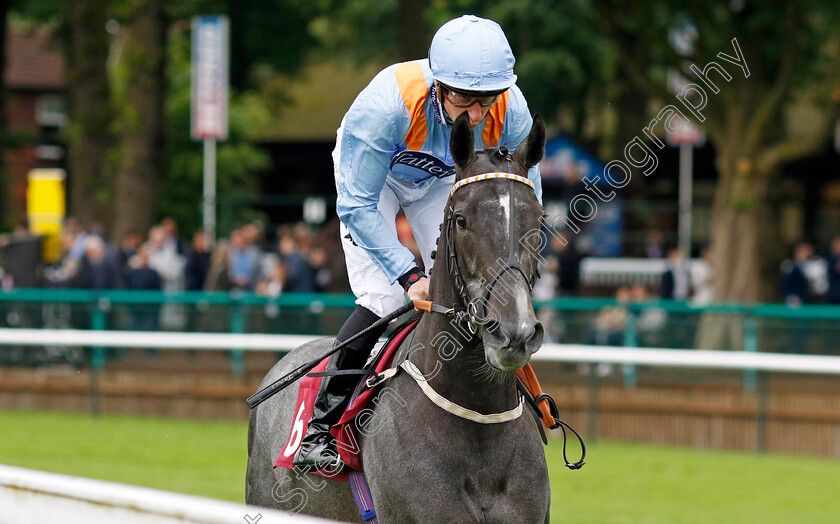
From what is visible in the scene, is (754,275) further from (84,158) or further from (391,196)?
(391,196)

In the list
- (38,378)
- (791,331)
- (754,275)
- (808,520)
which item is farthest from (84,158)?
(808,520)

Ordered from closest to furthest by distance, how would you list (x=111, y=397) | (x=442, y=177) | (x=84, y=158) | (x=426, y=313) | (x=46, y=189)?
(x=426, y=313), (x=442, y=177), (x=111, y=397), (x=84, y=158), (x=46, y=189)

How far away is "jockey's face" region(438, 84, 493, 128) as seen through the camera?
12.8ft

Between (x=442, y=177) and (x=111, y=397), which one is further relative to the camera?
(x=111, y=397)

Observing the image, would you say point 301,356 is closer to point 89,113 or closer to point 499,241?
point 499,241

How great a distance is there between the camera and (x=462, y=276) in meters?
3.62

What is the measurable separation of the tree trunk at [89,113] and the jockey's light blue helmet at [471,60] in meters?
14.7

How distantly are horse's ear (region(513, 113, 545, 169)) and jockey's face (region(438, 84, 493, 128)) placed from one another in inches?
8.8

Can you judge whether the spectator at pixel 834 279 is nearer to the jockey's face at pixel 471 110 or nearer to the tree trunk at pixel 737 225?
the tree trunk at pixel 737 225

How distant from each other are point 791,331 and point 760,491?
2315 millimetres

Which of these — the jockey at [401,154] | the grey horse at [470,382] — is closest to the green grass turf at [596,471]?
the jockey at [401,154]

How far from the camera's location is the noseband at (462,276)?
11.3 ft

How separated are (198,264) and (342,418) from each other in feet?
36.9

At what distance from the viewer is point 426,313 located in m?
3.99
